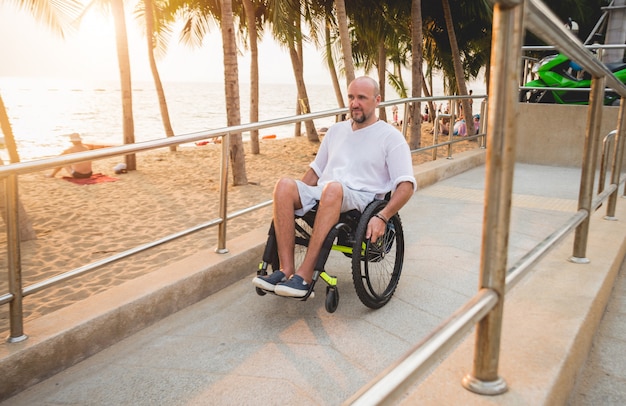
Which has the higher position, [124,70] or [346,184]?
[124,70]

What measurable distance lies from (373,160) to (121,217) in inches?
203

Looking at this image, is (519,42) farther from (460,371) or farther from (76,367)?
(76,367)

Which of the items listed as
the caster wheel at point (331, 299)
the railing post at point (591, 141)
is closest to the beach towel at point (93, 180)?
the caster wheel at point (331, 299)

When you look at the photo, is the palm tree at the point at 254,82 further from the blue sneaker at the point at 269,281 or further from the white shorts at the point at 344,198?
the blue sneaker at the point at 269,281

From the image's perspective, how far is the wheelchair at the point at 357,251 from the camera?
9.66 ft

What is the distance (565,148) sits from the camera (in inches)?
325

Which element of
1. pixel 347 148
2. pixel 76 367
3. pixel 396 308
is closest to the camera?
pixel 76 367

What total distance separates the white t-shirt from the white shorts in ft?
0.35

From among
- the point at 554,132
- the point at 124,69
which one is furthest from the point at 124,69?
the point at 554,132

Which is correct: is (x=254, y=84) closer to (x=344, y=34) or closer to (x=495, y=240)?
(x=344, y=34)

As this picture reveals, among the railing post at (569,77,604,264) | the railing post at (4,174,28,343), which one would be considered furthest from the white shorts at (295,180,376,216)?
the railing post at (4,174,28,343)

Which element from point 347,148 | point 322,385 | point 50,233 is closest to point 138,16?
point 50,233

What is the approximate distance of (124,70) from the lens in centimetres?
1286

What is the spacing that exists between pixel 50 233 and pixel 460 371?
20.3 feet
